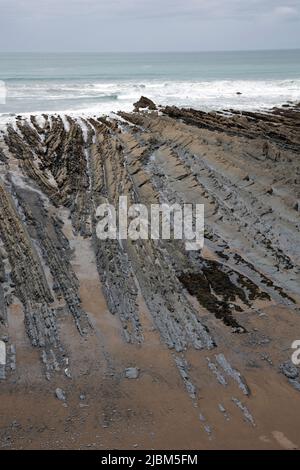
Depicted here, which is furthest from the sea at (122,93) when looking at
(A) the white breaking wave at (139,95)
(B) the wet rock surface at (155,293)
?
(B) the wet rock surface at (155,293)

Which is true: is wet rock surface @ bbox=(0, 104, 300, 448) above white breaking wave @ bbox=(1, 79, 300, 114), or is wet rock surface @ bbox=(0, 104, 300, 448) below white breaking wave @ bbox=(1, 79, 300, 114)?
below

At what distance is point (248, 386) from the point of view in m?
9.71

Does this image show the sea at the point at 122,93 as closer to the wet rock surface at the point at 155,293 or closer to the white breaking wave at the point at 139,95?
the white breaking wave at the point at 139,95

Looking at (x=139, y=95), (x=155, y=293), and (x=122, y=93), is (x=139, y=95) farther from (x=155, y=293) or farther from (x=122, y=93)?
(x=155, y=293)

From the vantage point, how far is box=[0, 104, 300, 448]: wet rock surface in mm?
9234

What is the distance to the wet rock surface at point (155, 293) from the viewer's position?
9234mm

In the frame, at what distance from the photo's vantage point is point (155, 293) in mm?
12359

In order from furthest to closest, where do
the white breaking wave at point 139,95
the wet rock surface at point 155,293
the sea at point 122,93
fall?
the white breaking wave at point 139,95 → the sea at point 122,93 → the wet rock surface at point 155,293

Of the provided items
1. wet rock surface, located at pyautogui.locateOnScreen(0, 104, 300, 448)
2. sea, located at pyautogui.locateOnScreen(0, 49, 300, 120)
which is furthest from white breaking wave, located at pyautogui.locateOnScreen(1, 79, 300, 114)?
wet rock surface, located at pyautogui.locateOnScreen(0, 104, 300, 448)

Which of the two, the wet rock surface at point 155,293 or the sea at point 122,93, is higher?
the sea at point 122,93

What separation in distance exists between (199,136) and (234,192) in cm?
496

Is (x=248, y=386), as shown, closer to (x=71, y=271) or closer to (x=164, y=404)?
(x=164, y=404)

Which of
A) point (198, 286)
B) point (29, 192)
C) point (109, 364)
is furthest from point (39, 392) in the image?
point (29, 192)

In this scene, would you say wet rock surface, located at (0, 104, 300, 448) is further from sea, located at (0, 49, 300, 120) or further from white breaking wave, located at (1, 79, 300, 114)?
white breaking wave, located at (1, 79, 300, 114)
